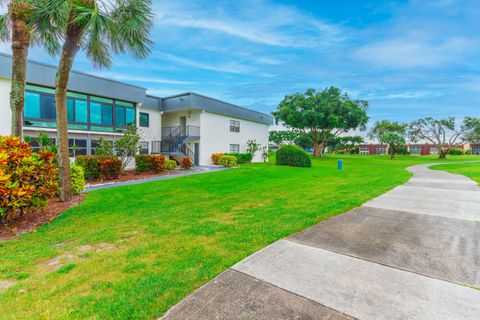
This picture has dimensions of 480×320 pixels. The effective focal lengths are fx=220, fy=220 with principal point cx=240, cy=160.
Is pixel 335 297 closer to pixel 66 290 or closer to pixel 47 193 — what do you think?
pixel 66 290

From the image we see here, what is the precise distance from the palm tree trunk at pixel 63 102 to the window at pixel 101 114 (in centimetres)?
884

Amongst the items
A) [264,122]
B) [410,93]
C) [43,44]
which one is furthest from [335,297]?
[410,93]

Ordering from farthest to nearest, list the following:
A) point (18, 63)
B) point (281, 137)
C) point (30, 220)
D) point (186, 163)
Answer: point (281, 137) → point (186, 163) → point (18, 63) → point (30, 220)

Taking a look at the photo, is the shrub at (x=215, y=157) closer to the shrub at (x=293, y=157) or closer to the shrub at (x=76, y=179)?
the shrub at (x=293, y=157)

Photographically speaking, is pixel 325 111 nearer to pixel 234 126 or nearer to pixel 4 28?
pixel 234 126

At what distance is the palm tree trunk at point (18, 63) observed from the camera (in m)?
6.27

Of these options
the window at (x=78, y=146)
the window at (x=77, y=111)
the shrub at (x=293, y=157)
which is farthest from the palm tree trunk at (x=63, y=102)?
the shrub at (x=293, y=157)

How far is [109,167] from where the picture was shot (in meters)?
11.3

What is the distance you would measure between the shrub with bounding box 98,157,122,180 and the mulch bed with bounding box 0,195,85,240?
4708 millimetres

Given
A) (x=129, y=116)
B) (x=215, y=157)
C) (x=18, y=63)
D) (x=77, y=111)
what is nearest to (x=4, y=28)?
(x=18, y=63)

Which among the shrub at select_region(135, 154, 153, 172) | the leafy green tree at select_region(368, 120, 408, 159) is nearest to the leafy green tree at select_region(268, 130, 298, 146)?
the leafy green tree at select_region(368, 120, 408, 159)

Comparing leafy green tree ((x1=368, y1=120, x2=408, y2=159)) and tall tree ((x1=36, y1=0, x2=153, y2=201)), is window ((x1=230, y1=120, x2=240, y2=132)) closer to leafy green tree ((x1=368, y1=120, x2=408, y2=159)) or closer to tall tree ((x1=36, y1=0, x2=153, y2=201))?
tall tree ((x1=36, y1=0, x2=153, y2=201))

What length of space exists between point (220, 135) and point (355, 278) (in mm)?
18746

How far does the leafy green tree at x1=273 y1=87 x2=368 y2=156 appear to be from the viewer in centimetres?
2843
